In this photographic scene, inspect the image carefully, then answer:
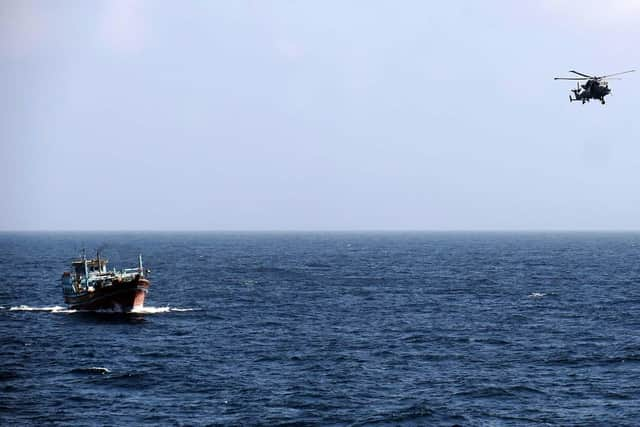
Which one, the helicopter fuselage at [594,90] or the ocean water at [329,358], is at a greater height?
the helicopter fuselage at [594,90]

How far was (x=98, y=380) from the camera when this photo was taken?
55.4 m

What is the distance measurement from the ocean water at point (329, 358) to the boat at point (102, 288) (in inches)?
81.3

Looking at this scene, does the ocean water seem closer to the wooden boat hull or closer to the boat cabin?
the wooden boat hull

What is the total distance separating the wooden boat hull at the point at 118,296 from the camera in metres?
90.2

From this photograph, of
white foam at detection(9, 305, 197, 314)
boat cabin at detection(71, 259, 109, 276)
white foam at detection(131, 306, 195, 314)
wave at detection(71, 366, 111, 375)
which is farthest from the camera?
boat cabin at detection(71, 259, 109, 276)

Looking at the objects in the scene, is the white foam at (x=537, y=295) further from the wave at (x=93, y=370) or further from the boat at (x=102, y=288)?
the wave at (x=93, y=370)

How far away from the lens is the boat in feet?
297

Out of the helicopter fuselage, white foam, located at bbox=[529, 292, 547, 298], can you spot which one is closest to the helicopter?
the helicopter fuselage

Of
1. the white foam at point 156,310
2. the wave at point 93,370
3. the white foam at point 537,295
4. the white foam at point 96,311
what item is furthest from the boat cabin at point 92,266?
the white foam at point 537,295

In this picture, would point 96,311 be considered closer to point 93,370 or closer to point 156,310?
point 156,310

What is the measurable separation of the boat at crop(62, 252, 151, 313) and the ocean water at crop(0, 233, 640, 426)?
206cm

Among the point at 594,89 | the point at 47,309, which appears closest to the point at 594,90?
the point at 594,89

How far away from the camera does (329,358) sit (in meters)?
63.4

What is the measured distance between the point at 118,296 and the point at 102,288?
7.57ft
